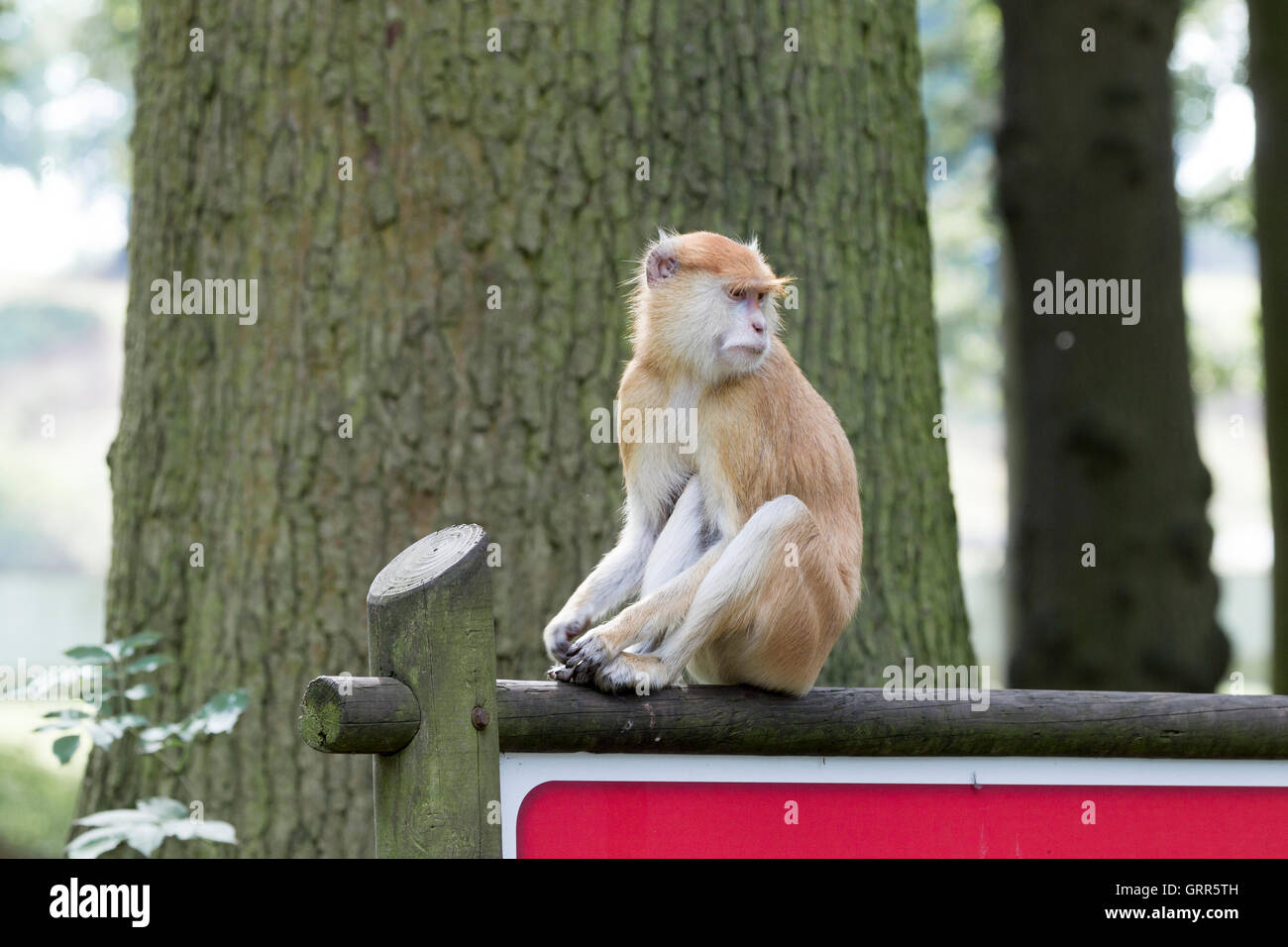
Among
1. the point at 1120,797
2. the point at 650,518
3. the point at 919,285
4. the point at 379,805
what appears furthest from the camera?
the point at 919,285

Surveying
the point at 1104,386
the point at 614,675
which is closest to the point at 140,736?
the point at 614,675

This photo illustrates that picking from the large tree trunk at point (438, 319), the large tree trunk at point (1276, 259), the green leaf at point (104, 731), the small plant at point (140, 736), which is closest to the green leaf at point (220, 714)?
the small plant at point (140, 736)

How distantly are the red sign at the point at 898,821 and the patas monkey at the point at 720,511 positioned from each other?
0.43m

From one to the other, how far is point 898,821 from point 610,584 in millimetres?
1234

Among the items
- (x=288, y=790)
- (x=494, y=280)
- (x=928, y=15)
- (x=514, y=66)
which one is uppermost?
(x=928, y=15)

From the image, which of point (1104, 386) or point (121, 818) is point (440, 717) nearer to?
point (121, 818)

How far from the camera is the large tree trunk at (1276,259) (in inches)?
297

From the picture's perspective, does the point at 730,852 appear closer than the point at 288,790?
Yes

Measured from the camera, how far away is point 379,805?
2.31 meters

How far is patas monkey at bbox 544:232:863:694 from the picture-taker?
10.4 ft

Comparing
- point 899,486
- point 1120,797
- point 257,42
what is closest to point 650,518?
point 899,486

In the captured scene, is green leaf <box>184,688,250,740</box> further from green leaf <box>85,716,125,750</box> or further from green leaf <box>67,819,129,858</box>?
green leaf <box>67,819,129,858</box>

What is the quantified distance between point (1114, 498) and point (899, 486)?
3.51 meters

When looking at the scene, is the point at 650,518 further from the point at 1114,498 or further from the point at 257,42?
the point at 1114,498
